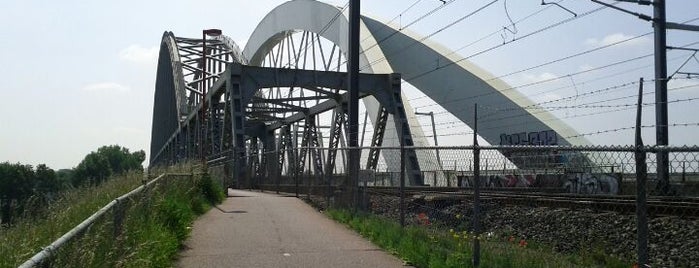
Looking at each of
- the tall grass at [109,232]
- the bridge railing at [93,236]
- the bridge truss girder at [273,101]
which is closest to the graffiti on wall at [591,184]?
the bridge truss girder at [273,101]

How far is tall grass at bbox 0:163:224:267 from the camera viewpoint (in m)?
5.23

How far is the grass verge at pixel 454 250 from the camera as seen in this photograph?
7.79 meters

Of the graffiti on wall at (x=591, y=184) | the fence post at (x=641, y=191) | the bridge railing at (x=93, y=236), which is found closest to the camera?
the bridge railing at (x=93, y=236)

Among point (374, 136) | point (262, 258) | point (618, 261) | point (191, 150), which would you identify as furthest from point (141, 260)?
point (191, 150)

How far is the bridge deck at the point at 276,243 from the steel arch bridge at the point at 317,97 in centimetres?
362

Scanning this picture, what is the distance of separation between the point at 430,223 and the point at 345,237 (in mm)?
1397

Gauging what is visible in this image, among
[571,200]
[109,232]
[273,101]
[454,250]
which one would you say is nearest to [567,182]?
[571,200]

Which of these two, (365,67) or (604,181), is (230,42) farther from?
(604,181)

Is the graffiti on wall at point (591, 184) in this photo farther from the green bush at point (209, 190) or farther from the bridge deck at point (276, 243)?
the green bush at point (209, 190)

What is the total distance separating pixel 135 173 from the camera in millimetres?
15453

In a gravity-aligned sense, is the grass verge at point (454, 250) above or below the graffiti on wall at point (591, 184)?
below

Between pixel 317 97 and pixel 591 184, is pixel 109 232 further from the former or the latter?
pixel 317 97

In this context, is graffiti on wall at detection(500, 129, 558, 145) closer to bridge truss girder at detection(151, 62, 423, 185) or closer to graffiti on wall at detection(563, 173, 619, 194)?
bridge truss girder at detection(151, 62, 423, 185)

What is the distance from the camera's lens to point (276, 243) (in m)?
10.6
